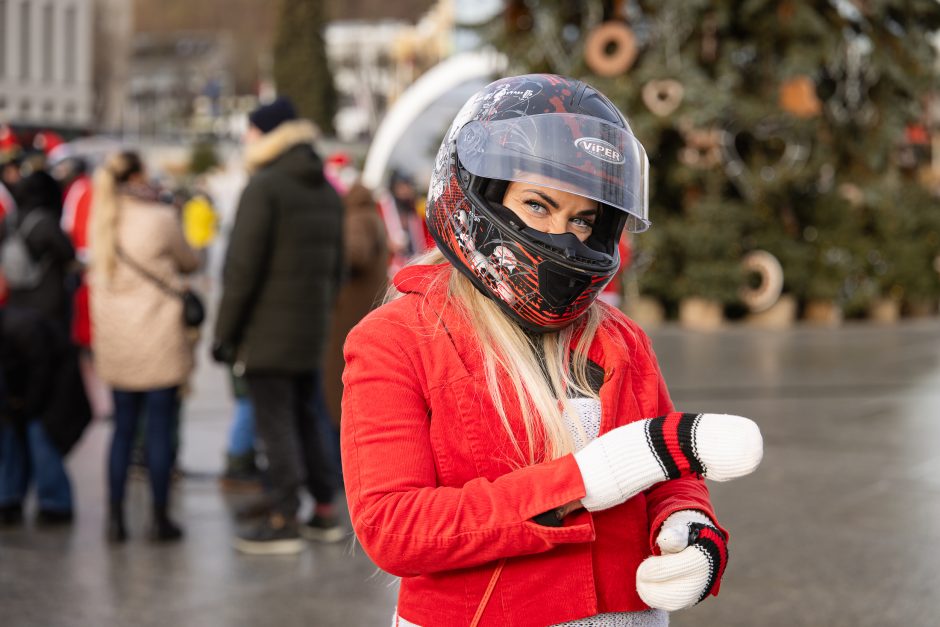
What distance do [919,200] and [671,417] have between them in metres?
17.7

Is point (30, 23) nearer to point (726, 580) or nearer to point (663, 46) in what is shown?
point (663, 46)

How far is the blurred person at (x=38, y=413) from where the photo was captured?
18.8 feet

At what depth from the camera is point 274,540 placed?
17.6ft

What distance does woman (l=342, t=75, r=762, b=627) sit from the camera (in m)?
1.72

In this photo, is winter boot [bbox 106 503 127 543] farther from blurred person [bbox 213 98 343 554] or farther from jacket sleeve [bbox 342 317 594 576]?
jacket sleeve [bbox 342 317 594 576]

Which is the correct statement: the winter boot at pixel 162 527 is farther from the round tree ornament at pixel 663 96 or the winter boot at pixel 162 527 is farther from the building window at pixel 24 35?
the building window at pixel 24 35

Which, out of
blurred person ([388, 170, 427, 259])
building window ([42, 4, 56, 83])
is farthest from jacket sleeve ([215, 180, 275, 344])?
building window ([42, 4, 56, 83])

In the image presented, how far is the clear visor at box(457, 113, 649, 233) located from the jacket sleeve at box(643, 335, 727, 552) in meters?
0.32

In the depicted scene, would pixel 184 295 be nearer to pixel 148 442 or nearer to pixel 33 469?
pixel 148 442

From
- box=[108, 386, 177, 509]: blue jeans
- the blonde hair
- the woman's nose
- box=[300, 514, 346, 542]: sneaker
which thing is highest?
the woman's nose

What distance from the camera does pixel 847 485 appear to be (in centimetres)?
669

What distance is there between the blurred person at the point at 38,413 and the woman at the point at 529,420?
4255 millimetres

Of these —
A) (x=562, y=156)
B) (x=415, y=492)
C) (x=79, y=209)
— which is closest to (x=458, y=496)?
(x=415, y=492)

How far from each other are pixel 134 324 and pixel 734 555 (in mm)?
2815
